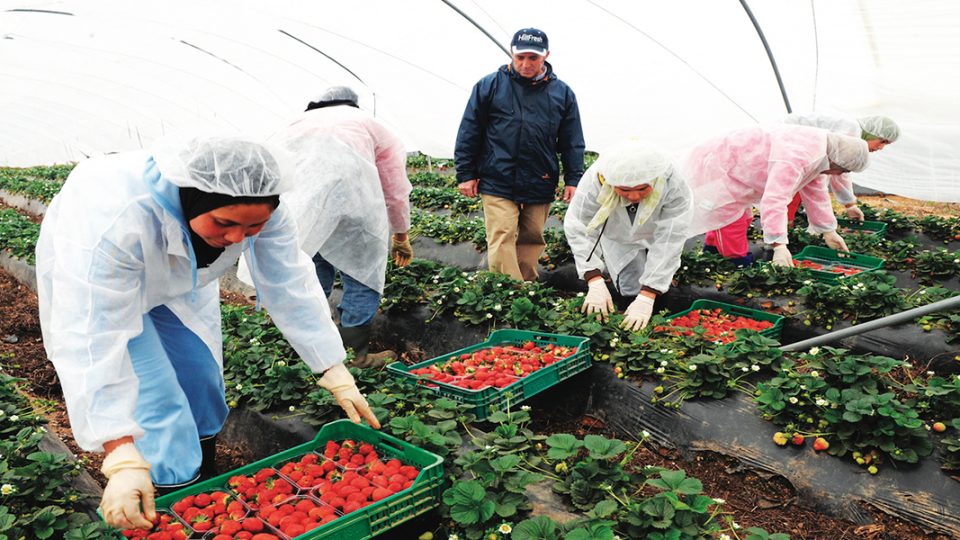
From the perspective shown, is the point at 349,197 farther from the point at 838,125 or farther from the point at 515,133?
the point at 838,125

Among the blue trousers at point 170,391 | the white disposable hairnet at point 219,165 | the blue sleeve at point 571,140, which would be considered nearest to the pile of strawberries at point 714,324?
the blue sleeve at point 571,140

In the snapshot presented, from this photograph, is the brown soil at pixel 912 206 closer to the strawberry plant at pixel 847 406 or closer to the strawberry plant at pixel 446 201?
the strawberry plant at pixel 446 201

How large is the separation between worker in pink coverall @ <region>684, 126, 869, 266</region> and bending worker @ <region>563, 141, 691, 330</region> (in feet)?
2.37

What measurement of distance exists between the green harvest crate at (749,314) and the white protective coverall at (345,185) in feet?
5.93

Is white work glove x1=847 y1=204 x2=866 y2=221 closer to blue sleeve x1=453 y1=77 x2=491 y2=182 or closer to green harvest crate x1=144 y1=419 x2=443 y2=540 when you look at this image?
blue sleeve x1=453 y1=77 x2=491 y2=182

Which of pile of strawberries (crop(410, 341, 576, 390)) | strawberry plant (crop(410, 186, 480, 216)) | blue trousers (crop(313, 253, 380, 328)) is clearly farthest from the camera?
strawberry plant (crop(410, 186, 480, 216))

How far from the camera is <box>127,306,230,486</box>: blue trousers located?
2.17m

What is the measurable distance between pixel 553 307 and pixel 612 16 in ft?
9.91

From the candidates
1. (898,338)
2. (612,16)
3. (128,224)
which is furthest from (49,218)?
(612,16)

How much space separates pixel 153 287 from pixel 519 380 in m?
1.55

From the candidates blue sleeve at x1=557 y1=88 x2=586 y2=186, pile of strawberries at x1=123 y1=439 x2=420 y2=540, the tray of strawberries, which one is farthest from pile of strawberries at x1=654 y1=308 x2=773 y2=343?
pile of strawberries at x1=123 y1=439 x2=420 y2=540

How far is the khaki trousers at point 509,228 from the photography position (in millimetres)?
4719

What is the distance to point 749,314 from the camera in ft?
13.4

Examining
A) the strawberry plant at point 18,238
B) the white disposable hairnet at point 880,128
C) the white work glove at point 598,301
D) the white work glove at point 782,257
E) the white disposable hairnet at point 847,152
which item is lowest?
the strawberry plant at point 18,238
